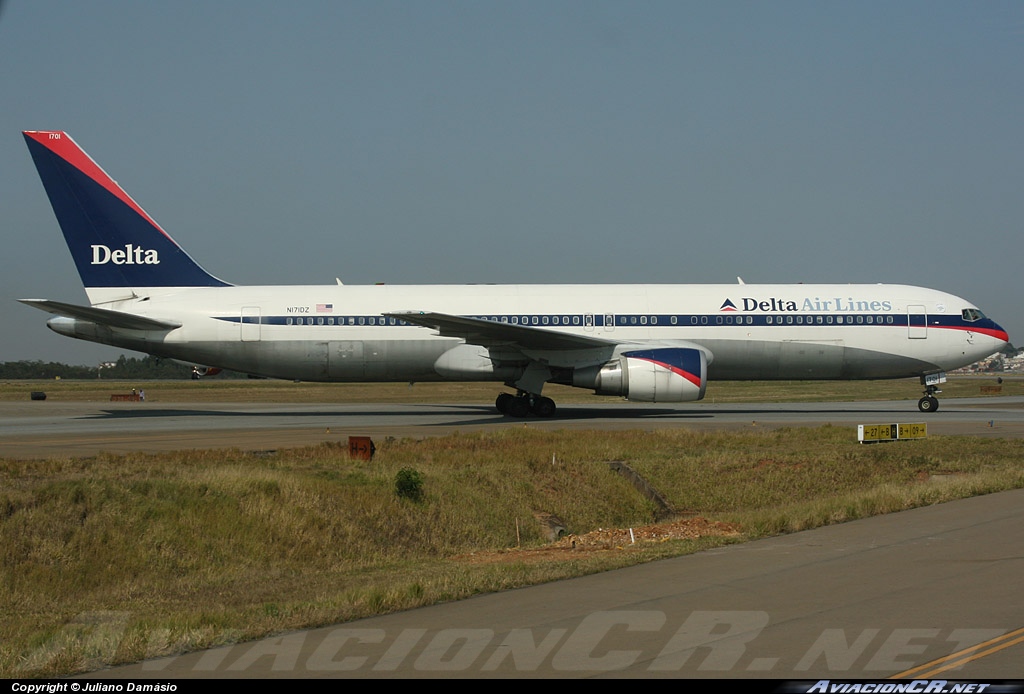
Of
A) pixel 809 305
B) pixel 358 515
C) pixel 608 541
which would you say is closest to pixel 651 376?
pixel 809 305

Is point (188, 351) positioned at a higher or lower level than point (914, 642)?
higher

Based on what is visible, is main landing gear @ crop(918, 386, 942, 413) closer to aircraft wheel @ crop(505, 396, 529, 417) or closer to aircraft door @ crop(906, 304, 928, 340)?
aircraft door @ crop(906, 304, 928, 340)

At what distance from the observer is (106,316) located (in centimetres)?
2927

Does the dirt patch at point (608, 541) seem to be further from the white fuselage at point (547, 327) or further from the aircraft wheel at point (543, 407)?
the white fuselage at point (547, 327)

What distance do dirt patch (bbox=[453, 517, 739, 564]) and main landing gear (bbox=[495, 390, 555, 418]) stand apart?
50.8 feet

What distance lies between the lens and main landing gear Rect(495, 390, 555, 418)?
30.8 meters

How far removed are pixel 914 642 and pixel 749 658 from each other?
1.23m

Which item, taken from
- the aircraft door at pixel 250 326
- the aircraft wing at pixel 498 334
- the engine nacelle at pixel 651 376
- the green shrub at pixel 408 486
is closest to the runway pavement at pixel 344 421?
the engine nacelle at pixel 651 376

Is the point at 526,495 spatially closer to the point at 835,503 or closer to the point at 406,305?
the point at 835,503

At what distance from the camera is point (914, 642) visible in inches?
252

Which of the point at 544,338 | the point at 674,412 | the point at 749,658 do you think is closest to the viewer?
the point at 749,658

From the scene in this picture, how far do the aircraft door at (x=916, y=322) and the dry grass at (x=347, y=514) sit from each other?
9.43 metres

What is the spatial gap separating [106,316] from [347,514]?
56.5 feet
